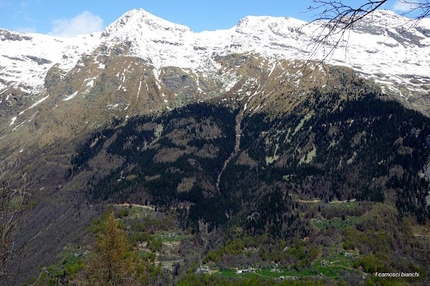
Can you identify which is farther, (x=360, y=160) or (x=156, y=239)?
(x=360, y=160)

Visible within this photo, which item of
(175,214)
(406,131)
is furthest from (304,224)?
(406,131)

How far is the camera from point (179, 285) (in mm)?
107250

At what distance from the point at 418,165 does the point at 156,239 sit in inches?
4922

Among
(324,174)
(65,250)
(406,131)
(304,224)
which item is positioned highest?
(406,131)

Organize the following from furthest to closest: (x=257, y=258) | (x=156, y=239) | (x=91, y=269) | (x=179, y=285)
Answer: (x=156, y=239), (x=257, y=258), (x=179, y=285), (x=91, y=269)

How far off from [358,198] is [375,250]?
53.2 metres

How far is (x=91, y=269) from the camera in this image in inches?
1454

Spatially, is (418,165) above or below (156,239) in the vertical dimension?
above

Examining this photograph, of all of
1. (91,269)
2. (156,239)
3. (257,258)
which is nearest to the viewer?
(91,269)

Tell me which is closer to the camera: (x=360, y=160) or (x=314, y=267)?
(x=314, y=267)

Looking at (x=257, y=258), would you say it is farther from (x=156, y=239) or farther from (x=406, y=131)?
(x=406, y=131)

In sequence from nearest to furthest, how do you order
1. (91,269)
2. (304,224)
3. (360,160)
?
1. (91,269)
2. (304,224)
3. (360,160)

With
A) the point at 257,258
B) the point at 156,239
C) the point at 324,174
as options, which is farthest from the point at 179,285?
the point at 324,174

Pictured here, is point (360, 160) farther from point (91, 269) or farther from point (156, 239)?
point (91, 269)
